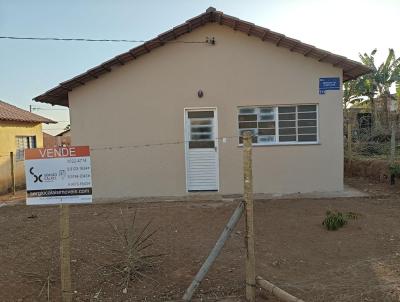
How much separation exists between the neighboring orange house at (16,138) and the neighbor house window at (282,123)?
8899 mm

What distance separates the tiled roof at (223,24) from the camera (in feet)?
30.1

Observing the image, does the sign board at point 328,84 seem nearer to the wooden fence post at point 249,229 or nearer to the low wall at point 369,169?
the low wall at point 369,169

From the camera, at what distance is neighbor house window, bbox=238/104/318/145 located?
975cm

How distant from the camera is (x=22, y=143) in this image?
54.0 ft

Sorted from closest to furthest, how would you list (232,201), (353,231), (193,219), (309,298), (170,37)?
(309,298)
(353,231)
(193,219)
(232,201)
(170,37)

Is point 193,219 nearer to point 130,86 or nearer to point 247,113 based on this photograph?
point 247,113

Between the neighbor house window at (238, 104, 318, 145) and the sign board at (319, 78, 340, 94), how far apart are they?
48 cm

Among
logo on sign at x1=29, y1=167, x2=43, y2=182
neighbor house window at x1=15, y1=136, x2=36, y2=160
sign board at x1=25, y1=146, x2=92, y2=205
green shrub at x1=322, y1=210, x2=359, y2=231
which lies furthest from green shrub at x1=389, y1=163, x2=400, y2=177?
neighbor house window at x1=15, y1=136, x2=36, y2=160

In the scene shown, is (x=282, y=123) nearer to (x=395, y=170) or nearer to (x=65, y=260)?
(x=395, y=170)

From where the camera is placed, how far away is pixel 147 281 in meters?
4.35

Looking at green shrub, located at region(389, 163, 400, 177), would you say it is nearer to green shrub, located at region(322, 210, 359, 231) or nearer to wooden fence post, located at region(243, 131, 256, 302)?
green shrub, located at region(322, 210, 359, 231)

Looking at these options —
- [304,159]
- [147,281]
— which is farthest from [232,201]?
[147,281]

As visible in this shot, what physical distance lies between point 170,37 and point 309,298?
7.51m

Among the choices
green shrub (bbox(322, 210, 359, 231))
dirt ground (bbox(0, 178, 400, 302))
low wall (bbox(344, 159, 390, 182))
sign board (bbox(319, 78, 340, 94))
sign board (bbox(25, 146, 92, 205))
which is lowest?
dirt ground (bbox(0, 178, 400, 302))
